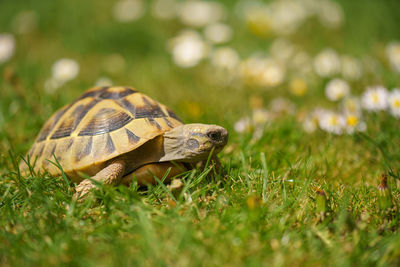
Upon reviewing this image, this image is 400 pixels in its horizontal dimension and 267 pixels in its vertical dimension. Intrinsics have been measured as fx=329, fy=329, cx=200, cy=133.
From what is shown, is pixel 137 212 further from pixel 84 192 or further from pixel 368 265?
pixel 368 265

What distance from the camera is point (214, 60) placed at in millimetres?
5020

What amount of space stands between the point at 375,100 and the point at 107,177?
2.67 meters

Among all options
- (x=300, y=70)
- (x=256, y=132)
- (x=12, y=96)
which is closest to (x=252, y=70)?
(x=300, y=70)

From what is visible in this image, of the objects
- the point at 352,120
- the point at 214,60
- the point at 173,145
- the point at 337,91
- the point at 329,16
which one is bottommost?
the point at 352,120

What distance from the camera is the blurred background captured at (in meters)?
3.39

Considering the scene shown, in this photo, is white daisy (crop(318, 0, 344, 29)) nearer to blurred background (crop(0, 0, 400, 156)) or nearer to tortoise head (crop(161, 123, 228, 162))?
blurred background (crop(0, 0, 400, 156))

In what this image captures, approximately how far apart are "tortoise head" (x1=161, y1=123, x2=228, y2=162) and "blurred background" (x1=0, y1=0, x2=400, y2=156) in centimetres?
88

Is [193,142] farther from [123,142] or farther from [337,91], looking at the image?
[337,91]

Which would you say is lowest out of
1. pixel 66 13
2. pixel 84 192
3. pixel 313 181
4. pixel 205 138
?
pixel 313 181

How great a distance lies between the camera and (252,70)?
437cm

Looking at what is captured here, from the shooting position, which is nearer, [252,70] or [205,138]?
[205,138]

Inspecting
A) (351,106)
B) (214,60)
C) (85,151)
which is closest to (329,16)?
(214,60)

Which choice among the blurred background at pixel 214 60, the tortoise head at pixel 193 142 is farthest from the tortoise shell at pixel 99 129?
the blurred background at pixel 214 60

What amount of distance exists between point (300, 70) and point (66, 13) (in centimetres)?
518
